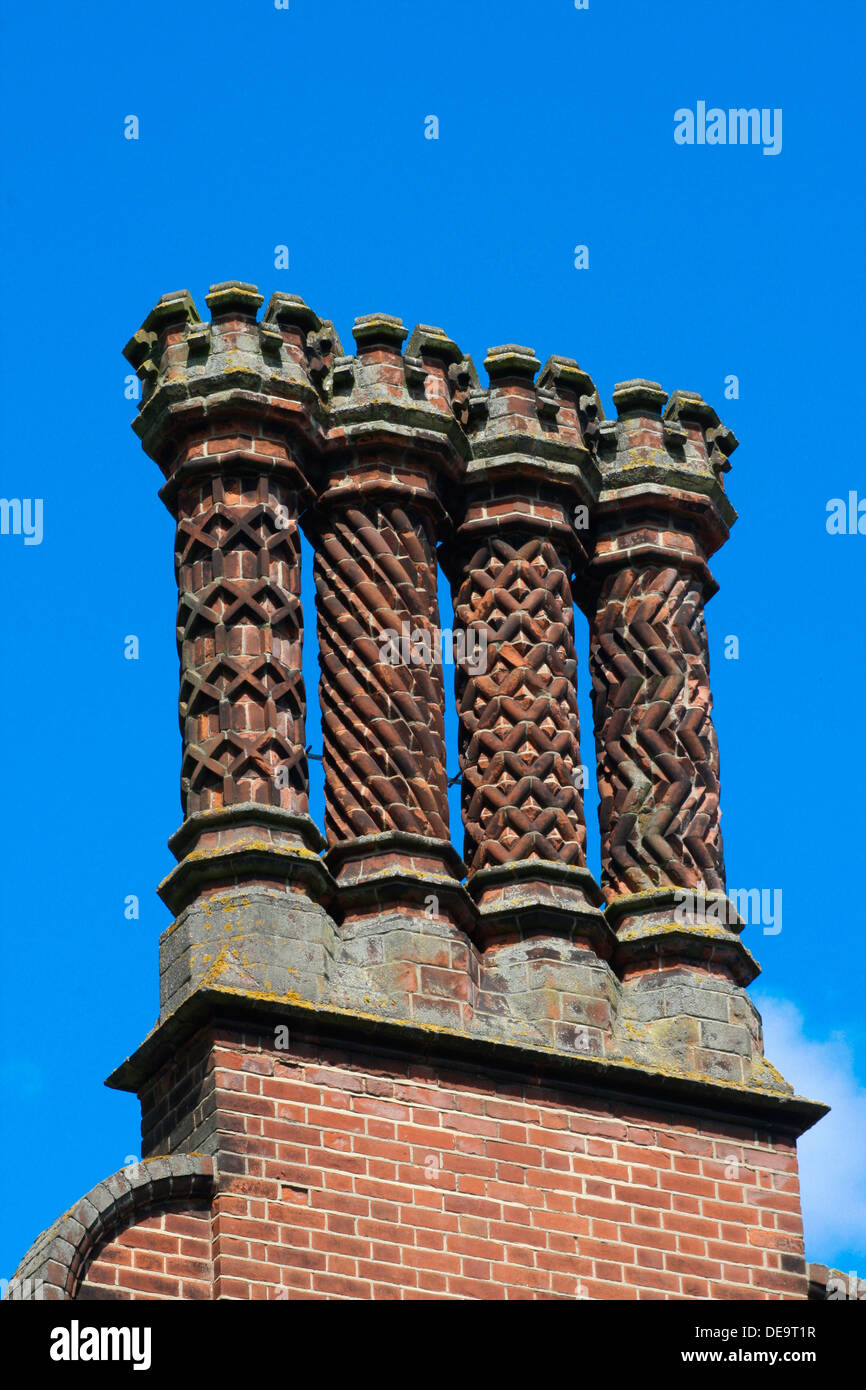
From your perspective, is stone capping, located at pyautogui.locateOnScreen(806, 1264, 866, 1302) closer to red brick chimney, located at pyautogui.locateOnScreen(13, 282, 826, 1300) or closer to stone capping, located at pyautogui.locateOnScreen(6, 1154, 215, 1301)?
red brick chimney, located at pyautogui.locateOnScreen(13, 282, 826, 1300)

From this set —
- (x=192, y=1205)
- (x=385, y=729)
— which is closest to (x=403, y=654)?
(x=385, y=729)

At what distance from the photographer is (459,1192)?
25.4 metres

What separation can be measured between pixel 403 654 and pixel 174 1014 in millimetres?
2955

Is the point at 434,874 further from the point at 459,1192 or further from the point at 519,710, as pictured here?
the point at 459,1192

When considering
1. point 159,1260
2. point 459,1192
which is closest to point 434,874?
point 459,1192

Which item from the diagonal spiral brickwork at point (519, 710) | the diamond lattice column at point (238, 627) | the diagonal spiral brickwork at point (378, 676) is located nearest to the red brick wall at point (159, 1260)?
the diamond lattice column at point (238, 627)

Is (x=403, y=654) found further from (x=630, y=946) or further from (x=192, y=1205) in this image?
(x=192, y=1205)

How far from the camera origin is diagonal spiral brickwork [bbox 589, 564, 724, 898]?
2741 cm

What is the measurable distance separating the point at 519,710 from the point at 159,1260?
454cm

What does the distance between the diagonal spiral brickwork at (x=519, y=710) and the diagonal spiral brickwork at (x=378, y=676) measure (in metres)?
0.35

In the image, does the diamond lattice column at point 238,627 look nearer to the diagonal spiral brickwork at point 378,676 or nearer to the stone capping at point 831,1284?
the diagonal spiral brickwork at point 378,676
